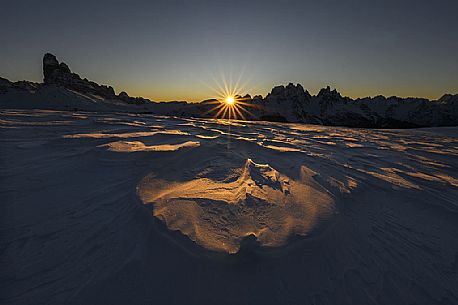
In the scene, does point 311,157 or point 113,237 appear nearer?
point 113,237

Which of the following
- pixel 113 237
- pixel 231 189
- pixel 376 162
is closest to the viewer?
pixel 113 237

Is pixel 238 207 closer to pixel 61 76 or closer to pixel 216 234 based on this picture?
pixel 216 234

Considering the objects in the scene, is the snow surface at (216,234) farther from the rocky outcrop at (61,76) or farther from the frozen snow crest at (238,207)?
the rocky outcrop at (61,76)

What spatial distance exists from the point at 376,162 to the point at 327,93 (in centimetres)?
15701

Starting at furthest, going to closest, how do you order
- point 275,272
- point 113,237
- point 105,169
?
point 105,169 < point 113,237 < point 275,272

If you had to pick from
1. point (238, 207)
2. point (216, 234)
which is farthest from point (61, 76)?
point (216, 234)

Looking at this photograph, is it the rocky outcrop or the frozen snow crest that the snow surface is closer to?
the frozen snow crest

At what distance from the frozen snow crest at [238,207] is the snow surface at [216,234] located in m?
0.01

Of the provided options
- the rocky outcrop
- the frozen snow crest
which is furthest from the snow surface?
the rocky outcrop

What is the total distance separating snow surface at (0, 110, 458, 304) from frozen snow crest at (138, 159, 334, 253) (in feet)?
0.04

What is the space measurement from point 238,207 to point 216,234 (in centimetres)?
42

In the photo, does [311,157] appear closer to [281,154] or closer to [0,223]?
[281,154]

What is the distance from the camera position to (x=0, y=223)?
171 centimetres

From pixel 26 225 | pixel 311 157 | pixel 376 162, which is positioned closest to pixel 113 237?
pixel 26 225
